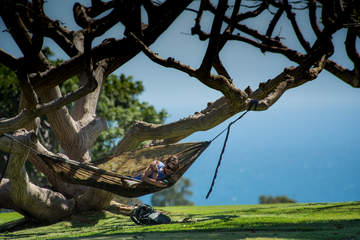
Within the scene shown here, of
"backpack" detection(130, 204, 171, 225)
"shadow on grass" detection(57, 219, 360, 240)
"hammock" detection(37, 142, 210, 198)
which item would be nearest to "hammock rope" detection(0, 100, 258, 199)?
"hammock" detection(37, 142, 210, 198)

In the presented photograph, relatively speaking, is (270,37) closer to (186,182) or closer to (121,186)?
(121,186)

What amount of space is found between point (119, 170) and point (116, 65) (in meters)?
2.20

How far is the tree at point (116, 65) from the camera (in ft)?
17.0

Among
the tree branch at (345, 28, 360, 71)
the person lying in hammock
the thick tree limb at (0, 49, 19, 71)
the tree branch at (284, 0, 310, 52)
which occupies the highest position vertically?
the tree branch at (284, 0, 310, 52)

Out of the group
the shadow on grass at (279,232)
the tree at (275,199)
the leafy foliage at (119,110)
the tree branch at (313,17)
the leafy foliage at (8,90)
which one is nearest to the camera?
the shadow on grass at (279,232)

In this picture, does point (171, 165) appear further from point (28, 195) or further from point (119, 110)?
point (119, 110)

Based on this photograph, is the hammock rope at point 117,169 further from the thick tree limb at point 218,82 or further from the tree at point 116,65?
the tree at point 116,65

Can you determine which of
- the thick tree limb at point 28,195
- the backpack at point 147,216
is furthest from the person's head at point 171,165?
the thick tree limb at point 28,195

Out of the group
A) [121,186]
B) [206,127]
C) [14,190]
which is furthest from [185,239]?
[14,190]

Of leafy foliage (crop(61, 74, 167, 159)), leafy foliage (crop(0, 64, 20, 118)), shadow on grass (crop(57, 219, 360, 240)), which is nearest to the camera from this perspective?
shadow on grass (crop(57, 219, 360, 240))

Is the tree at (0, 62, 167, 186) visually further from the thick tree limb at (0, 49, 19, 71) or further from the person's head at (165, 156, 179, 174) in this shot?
the person's head at (165, 156, 179, 174)

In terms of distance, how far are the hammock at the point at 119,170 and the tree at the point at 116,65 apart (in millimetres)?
395

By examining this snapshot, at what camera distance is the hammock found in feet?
16.4

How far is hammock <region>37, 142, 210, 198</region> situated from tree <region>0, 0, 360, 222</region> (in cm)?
39
